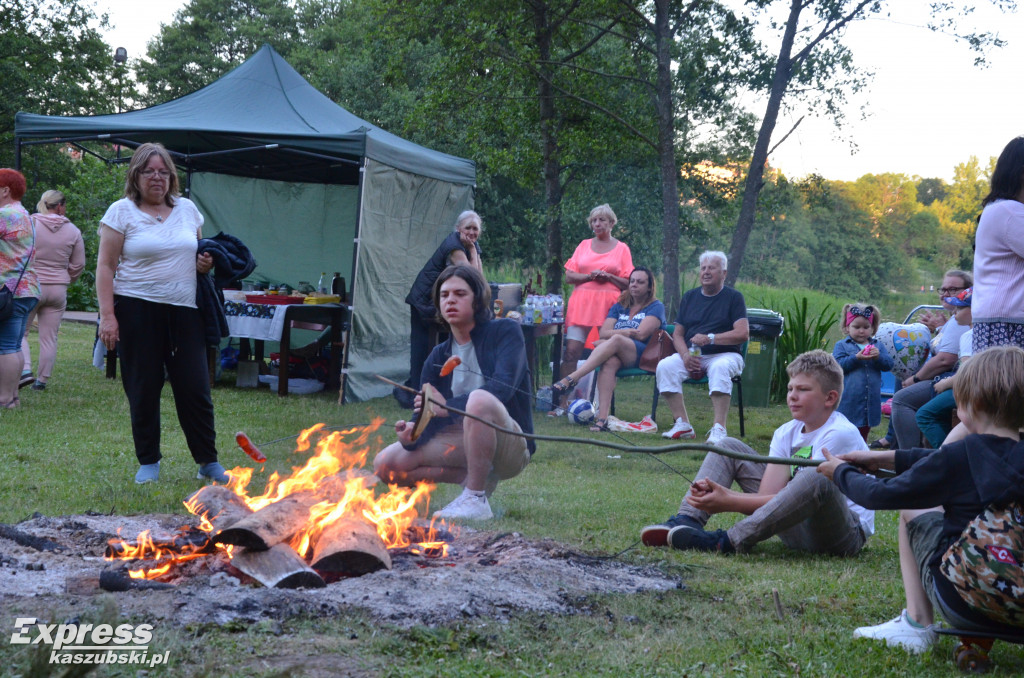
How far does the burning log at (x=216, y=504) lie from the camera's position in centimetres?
364

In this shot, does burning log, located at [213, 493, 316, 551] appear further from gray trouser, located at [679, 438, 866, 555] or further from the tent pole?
the tent pole

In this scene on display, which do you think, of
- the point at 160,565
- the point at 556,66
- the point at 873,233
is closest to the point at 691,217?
the point at 556,66

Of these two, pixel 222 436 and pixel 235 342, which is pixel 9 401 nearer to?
pixel 222 436

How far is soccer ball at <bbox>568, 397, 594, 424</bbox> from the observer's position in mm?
6388

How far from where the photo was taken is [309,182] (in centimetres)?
1154

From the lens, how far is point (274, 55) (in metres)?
10.6

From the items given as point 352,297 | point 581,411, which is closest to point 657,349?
point 581,411

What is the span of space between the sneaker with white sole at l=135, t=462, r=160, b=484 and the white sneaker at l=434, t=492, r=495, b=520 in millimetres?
1688

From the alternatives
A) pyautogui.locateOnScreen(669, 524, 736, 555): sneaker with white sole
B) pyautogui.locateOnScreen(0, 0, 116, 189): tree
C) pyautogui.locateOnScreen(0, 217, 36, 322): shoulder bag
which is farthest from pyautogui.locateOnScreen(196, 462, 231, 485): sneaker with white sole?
pyautogui.locateOnScreen(0, 0, 116, 189): tree

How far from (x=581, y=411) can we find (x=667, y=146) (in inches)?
217

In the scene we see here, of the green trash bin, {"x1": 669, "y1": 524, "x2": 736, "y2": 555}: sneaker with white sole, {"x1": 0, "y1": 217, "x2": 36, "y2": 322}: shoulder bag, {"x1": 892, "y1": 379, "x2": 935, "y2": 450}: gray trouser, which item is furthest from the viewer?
the green trash bin

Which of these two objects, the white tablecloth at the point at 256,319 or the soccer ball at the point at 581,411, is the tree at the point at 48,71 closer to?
the white tablecloth at the point at 256,319

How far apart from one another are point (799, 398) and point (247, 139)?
6488 millimetres

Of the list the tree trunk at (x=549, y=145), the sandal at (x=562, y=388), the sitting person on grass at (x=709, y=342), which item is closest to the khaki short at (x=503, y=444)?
the sandal at (x=562, y=388)
